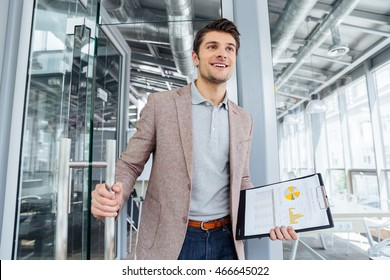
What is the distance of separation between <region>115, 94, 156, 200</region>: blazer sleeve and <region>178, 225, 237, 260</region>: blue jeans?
10.3 inches

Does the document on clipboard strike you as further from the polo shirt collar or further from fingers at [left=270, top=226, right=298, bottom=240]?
the polo shirt collar

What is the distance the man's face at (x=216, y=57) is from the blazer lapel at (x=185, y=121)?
→ 107mm

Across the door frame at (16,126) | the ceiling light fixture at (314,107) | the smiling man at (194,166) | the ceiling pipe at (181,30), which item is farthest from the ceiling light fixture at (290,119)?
the door frame at (16,126)

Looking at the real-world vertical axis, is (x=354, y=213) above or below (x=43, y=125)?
below

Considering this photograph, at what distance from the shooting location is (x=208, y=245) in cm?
83

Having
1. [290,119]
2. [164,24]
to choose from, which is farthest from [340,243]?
[164,24]

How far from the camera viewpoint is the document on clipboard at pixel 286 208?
2.22 ft

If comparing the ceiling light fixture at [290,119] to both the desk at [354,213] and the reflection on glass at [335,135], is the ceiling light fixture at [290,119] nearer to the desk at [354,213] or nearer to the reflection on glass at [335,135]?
the desk at [354,213]

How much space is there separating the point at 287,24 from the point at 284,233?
1.03 metres

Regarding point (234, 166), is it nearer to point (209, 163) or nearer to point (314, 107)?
point (209, 163)

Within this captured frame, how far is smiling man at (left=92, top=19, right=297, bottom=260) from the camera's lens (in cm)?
81

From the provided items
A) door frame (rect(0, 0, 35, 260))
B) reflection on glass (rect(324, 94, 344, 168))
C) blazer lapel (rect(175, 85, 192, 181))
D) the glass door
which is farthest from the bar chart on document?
reflection on glass (rect(324, 94, 344, 168))

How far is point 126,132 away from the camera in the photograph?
4.44 ft

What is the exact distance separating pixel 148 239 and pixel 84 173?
35 cm
